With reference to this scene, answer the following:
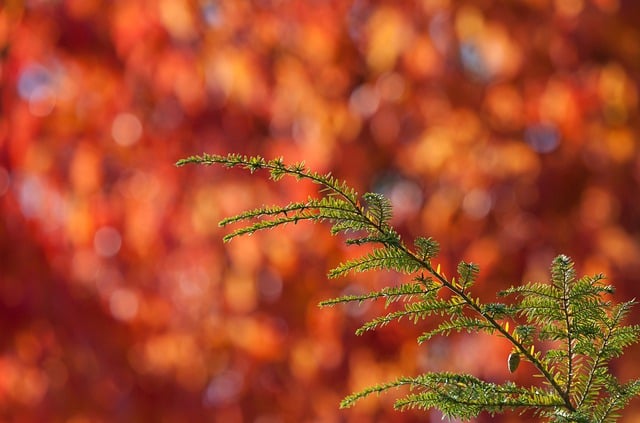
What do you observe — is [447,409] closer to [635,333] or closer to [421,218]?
[635,333]

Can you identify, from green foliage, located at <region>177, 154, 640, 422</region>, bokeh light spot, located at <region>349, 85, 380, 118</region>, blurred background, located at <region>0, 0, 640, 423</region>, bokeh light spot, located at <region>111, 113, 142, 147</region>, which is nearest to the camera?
green foliage, located at <region>177, 154, 640, 422</region>

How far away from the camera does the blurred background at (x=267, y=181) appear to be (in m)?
2.57

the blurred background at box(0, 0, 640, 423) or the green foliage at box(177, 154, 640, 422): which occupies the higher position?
the blurred background at box(0, 0, 640, 423)

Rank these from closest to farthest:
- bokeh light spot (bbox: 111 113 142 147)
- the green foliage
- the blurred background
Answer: the green foliage, the blurred background, bokeh light spot (bbox: 111 113 142 147)

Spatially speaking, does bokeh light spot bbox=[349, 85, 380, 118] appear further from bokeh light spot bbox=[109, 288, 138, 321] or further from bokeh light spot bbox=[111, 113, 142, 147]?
bokeh light spot bbox=[109, 288, 138, 321]

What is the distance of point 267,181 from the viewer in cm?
281

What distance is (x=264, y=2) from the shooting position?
9.48 ft

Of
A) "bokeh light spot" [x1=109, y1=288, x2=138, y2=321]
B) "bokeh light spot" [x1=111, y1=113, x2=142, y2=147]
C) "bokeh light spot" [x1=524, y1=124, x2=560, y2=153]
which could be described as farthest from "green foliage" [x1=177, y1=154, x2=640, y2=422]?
"bokeh light spot" [x1=111, y1=113, x2=142, y2=147]

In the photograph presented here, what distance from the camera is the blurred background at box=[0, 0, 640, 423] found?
2.57 meters

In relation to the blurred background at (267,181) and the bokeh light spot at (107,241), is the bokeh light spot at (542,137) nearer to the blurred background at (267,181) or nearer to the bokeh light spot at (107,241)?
the blurred background at (267,181)

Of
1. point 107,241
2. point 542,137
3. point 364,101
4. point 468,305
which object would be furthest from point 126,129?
point 468,305

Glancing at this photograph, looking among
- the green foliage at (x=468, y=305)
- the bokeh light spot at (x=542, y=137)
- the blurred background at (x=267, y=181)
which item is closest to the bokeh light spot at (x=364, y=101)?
the blurred background at (x=267, y=181)

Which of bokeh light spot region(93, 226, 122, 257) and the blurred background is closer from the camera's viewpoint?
the blurred background

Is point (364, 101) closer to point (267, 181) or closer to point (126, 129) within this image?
point (267, 181)
